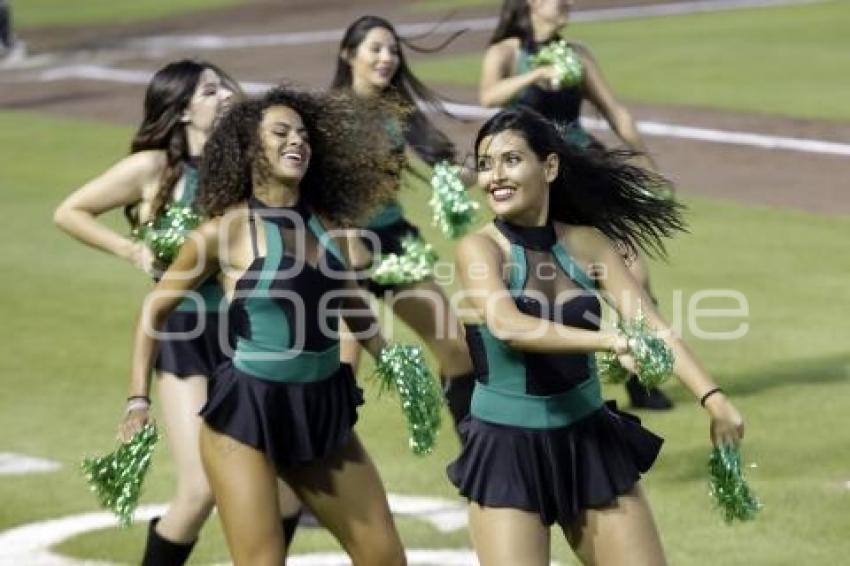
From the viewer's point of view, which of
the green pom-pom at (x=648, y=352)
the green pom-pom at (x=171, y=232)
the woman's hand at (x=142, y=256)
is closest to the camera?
the green pom-pom at (x=648, y=352)

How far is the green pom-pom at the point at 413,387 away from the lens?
9.23 metres

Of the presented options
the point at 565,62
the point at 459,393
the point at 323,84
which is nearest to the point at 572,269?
the point at 459,393

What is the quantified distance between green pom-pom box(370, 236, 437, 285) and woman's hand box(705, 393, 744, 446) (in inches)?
161

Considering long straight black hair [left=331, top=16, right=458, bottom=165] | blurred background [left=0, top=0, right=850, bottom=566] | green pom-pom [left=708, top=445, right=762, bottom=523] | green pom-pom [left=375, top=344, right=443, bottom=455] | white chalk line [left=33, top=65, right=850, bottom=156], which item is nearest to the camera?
green pom-pom [left=708, top=445, right=762, bottom=523]

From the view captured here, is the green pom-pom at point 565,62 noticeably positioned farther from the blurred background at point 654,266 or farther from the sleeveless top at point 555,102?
the blurred background at point 654,266

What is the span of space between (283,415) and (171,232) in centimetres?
145

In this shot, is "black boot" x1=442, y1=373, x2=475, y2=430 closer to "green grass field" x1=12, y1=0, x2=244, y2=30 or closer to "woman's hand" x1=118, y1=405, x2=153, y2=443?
"woman's hand" x1=118, y1=405, x2=153, y2=443

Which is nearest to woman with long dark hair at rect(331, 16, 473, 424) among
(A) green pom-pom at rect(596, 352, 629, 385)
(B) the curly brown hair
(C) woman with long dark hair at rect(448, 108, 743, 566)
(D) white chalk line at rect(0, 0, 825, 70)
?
(B) the curly brown hair

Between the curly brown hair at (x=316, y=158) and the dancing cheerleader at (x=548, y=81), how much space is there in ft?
Answer: 11.6

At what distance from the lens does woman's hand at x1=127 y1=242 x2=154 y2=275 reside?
992 centimetres

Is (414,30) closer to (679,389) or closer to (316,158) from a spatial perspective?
(679,389)

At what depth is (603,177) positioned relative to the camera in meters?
8.62

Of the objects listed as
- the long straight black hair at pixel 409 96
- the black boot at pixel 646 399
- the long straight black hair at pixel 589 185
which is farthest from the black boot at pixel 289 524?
the black boot at pixel 646 399

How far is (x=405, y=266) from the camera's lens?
1180cm
